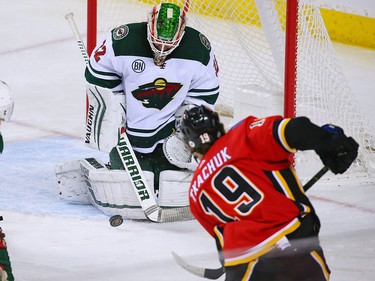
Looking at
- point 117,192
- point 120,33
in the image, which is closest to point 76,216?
point 117,192

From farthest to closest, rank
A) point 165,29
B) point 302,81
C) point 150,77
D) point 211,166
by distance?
point 302,81, point 150,77, point 165,29, point 211,166

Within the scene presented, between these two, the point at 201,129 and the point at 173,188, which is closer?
the point at 201,129

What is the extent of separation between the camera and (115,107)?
4.87 meters

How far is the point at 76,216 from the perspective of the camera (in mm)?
4945

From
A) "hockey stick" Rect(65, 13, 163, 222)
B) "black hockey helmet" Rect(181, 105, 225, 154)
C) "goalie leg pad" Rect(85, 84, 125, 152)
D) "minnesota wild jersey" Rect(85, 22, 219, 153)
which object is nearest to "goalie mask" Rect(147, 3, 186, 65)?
"minnesota wild jersey" Rect(85, 22, 219, 153)

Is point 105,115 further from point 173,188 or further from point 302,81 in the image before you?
point 302,81

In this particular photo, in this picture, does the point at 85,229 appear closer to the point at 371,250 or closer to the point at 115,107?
the point at 115,107

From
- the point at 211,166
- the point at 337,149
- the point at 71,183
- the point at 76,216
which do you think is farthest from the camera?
the point at 71,183

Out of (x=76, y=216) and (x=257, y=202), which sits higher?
(x=257, y=202)

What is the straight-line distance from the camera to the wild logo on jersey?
484 centimetres

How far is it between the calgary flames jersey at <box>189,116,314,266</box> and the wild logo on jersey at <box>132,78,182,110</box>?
1610mm

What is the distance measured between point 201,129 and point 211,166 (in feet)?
0.36

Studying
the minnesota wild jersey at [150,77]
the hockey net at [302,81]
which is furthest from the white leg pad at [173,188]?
the hockey net at [302,81]

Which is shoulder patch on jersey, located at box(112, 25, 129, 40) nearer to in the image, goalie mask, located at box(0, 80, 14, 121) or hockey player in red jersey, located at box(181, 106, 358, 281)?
goalie mask, located at box(0, 80, 14, 121)
